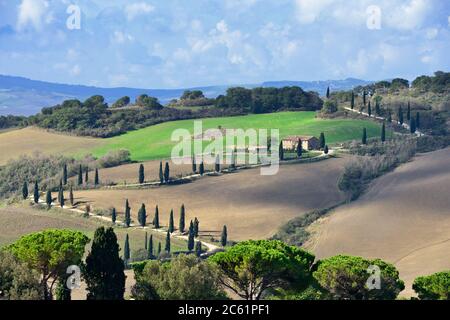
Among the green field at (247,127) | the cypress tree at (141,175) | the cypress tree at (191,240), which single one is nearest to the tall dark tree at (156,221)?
the cypress tree at (191,240)

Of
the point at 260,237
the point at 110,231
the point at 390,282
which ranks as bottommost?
the point at 260,237

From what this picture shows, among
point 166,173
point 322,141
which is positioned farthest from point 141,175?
point 322,141

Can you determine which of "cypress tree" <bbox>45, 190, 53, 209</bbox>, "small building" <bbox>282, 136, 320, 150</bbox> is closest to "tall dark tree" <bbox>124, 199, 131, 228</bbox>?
"cypress tree" <bbox>45, 190, 53, 209</bbox>

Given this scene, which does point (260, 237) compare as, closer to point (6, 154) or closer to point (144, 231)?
point (144, 231)

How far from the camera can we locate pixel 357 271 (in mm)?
45562

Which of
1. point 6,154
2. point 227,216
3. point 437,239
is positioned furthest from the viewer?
point 6,154

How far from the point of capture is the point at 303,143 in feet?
406

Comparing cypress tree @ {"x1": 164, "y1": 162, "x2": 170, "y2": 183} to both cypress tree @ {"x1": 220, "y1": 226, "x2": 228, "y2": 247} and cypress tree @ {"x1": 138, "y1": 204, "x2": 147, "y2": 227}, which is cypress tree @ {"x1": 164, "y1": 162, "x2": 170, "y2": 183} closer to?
cypress tree @ {"x1": 138, "y1": 204, "x2": 147, "y2": 227}

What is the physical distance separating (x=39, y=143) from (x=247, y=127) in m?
31.9

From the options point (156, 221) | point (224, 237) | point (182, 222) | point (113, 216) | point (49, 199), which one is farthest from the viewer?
point (49, 199)

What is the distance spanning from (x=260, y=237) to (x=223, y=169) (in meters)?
27.1

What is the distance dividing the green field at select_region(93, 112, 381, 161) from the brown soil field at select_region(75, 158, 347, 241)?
19878 mm

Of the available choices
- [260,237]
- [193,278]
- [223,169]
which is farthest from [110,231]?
[223,169]

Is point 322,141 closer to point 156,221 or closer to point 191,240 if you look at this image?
point 156,221
